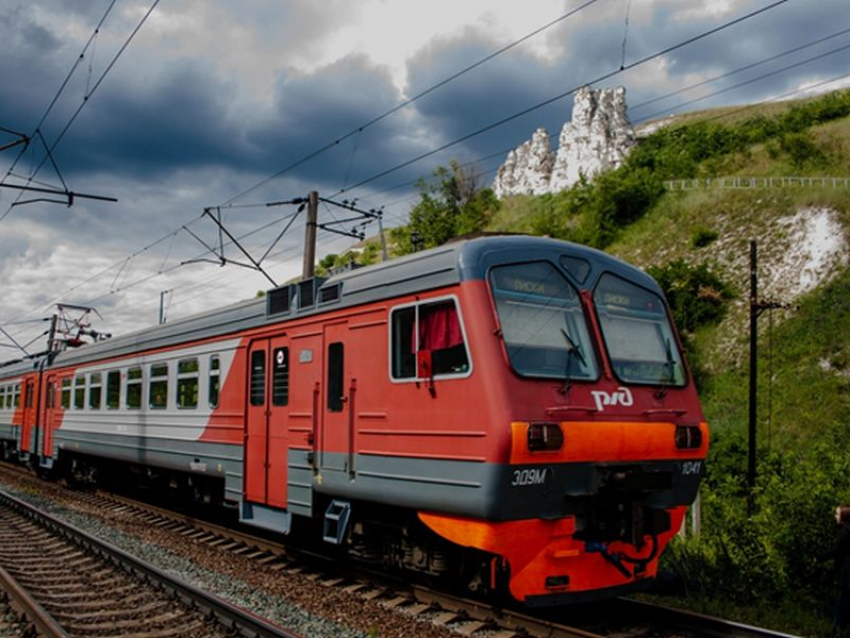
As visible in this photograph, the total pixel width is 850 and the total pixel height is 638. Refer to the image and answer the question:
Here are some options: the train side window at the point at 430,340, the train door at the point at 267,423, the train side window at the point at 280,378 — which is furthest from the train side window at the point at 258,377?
the train side window at the point at 430,340

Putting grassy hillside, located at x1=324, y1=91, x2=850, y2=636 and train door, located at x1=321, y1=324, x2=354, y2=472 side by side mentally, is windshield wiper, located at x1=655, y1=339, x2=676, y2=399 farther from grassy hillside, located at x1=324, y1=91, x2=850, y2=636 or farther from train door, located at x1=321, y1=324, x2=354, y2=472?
train door, located at x1=321, y1=324, x2=354, y2=472

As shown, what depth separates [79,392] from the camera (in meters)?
17.9

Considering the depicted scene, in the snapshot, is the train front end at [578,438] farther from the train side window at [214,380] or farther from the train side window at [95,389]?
the train side window at [95,389]

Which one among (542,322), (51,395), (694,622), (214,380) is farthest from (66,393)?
(694,622)

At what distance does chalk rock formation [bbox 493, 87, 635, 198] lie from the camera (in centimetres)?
8025

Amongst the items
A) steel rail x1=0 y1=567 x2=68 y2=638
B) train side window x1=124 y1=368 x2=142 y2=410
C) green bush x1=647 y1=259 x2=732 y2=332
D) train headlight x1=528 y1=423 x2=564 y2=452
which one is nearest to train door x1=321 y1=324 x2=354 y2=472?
train headlight x1=528 y1=423 x2=564 y2=452

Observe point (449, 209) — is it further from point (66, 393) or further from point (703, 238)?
point (66, 393)

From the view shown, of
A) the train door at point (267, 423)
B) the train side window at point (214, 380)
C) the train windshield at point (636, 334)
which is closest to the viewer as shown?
the train windshield at point (636, 334)

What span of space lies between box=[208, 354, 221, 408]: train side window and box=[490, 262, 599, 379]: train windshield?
5.69 meters

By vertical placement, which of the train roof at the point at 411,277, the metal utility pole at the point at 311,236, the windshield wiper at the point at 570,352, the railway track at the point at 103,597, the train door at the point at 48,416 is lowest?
the railway track at the point at 103,597

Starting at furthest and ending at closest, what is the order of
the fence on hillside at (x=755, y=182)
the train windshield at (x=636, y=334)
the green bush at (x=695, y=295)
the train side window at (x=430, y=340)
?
the fence on hillside at (x=755, y=182) → the green bush at (x=695, y=295) → the train windshield at (x=636, y=334) → the train side window at (x=430, y=340)

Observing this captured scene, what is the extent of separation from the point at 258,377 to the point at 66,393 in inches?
426

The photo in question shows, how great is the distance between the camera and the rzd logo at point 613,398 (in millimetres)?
6988

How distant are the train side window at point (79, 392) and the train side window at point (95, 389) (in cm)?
56
